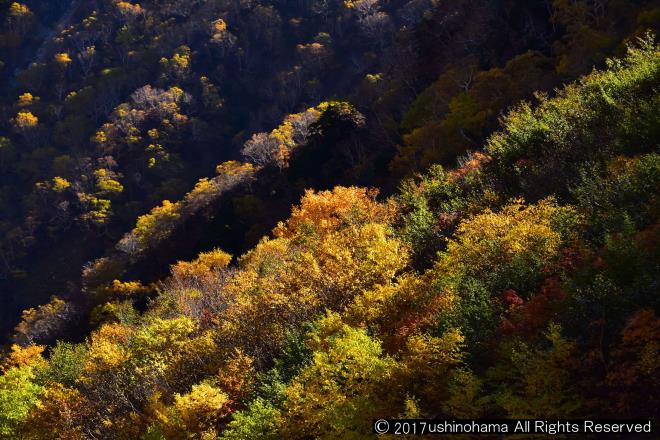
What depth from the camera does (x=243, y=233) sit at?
81312 mm

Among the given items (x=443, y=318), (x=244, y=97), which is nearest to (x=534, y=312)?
(x=443, y=318)

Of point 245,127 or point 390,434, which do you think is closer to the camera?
point 390,434

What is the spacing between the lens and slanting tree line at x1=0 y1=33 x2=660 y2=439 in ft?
60.7

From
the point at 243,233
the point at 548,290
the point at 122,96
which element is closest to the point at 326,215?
the point at 243,233

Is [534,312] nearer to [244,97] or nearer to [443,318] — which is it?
[443,318]

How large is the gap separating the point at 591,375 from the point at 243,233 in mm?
66667

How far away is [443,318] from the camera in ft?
→ 76.0

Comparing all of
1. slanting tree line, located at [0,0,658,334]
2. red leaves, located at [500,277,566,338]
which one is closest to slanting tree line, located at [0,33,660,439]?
red leaves, located at [500,277,566,338]

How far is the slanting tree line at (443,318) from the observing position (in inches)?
729

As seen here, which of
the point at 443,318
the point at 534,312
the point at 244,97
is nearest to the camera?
the point at 534,312

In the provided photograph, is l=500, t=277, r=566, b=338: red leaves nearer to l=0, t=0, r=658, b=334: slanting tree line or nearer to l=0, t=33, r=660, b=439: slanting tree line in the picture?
l=0, t=33, r=660, b=439: slanting tree line

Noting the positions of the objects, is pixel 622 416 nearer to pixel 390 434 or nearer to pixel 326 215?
pixel 390 434

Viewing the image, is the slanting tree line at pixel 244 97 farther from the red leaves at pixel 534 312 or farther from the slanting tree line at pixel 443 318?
the red leaves at pixel 534 312

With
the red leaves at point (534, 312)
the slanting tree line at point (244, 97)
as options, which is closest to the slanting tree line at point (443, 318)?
the red leaves at point (534, 312)
